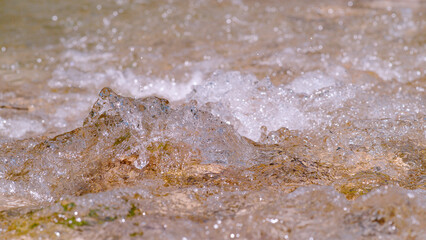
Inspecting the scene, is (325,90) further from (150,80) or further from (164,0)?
(164,0)

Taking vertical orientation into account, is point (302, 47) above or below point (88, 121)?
below

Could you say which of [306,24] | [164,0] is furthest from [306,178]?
[164,0]

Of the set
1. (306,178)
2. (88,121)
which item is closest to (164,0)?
(88,121)

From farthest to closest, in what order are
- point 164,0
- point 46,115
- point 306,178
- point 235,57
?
1. point 164,0
2. point 235,57
3. point 46,115
4. point 306,178

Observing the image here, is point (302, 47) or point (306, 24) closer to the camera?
point (302, 47)

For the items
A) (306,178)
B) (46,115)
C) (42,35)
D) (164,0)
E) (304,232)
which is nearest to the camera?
(304,232)

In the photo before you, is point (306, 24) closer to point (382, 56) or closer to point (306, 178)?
point (382, 56)
